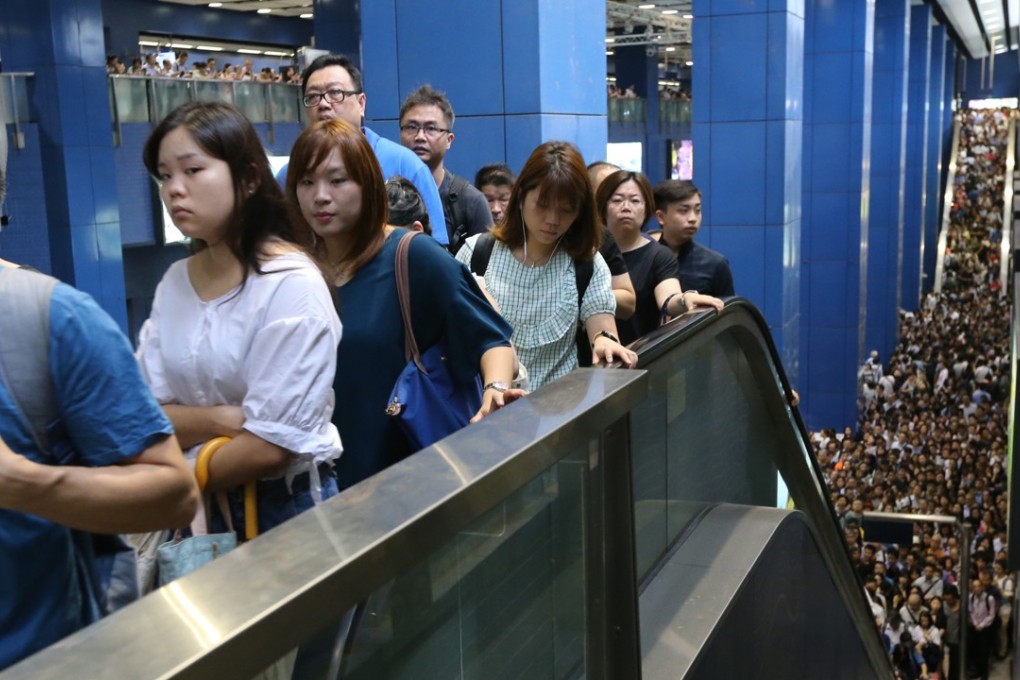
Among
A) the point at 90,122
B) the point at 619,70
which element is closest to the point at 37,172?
the point at 90,122

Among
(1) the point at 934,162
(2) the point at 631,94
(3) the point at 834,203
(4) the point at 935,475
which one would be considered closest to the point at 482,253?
(4) the point at 935,475

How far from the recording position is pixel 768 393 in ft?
16.2

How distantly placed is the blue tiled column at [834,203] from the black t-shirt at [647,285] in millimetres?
14731

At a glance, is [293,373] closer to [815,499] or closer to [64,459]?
[64,459]

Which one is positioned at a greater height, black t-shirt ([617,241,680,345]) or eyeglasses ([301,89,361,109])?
eyeglasses ([301,89,361,109])

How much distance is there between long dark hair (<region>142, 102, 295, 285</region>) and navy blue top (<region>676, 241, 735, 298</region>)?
3205 millimetres

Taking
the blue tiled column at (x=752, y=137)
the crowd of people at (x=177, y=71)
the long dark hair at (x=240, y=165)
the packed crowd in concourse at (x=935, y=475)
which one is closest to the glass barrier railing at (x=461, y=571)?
the long dark hair at (x=240, y=165)

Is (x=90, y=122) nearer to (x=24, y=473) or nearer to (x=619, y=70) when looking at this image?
(x=24, y=473)

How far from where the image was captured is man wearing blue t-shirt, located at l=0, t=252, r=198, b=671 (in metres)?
1.47

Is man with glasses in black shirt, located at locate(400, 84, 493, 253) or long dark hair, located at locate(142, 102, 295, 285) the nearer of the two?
long dark hair, located at locate(142, 102, 295, 285)

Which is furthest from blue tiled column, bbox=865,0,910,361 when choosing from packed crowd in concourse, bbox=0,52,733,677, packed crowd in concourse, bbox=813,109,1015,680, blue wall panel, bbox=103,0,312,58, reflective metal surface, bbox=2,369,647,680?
reflective metal surface, bbox=2,369,647,680

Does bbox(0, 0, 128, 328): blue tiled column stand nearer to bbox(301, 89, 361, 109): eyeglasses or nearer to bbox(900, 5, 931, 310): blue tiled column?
bbox(301, 89, 361, 109): eyeglasses

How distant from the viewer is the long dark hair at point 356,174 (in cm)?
261

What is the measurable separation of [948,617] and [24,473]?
11006 millimetres
